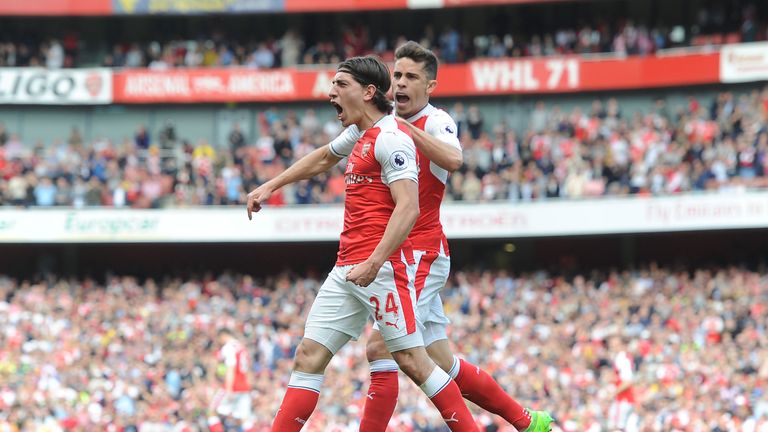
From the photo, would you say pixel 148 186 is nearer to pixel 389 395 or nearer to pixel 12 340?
pixel 12 340

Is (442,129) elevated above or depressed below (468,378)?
above

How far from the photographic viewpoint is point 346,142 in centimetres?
732

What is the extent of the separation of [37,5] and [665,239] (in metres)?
15.9

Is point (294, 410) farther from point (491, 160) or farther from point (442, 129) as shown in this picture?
point (491, 160)

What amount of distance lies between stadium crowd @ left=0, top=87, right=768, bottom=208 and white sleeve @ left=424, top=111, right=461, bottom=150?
17843 millimetres

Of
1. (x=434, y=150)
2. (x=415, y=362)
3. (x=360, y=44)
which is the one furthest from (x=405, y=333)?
(x=360, y=44)

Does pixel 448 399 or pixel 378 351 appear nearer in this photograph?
pixel 448 399

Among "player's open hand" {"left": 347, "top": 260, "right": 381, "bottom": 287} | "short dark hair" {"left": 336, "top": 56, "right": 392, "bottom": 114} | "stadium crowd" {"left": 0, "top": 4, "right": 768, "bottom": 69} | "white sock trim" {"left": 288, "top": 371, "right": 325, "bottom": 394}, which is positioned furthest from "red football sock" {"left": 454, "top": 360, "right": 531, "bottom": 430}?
"stadium crowd" {"left": 0, "top": 4, "right": 768, "bottom": 69}

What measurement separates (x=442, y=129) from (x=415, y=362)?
4.53 feet

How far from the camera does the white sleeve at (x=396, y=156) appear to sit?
674cm

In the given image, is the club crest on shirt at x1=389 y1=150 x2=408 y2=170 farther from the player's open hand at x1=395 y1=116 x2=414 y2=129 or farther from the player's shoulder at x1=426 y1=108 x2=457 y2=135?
the player's shoulder at x1=426 y1=108 x2=457 y2=135

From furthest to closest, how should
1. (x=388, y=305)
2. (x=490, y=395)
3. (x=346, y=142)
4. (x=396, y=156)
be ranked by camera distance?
1. (x=490, y=395)
2. (x=346, y=142)
3. (x=388, y=305)
4. (x=396, y=156)

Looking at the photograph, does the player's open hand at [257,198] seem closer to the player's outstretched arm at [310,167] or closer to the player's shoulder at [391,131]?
the player's outstretched arm at [310,167]

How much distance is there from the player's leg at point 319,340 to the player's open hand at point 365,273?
0.36 metres
